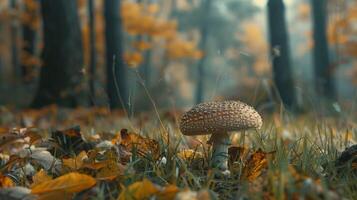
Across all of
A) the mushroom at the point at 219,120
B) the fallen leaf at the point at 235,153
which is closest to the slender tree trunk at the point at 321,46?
the fallen leaf at the point at 235,153

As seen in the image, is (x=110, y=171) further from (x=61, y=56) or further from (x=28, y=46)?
(x=28, y=46)

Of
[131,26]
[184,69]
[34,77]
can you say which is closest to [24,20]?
[34,77]

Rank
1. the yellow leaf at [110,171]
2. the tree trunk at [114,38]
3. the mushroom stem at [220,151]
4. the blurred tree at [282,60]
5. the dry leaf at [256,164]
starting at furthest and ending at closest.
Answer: the tree trunk at [114,38]
the blurred tree at [282,60]
the mushroom stem at [220,151]
the dry leaf at [256,164]
the yellow leaf at [110,171]

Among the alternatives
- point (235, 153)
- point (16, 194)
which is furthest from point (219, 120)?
point (16, 194)

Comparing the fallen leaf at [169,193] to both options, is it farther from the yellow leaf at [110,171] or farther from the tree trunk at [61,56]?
the tree trunk at [61,56]

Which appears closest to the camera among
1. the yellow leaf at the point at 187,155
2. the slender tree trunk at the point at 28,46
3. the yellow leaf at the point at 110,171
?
the yellow leaf at the point at 110,171

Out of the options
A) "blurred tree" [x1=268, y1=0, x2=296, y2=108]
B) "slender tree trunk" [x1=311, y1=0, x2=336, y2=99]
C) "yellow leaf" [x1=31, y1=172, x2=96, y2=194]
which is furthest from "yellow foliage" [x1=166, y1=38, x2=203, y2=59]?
"yellow leaf" [x1=31, y1=172, x2=96, y2=194]

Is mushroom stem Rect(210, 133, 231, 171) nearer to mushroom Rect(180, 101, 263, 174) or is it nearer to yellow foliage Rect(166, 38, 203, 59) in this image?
mushroom Rect(180, 101, 263, 174)
